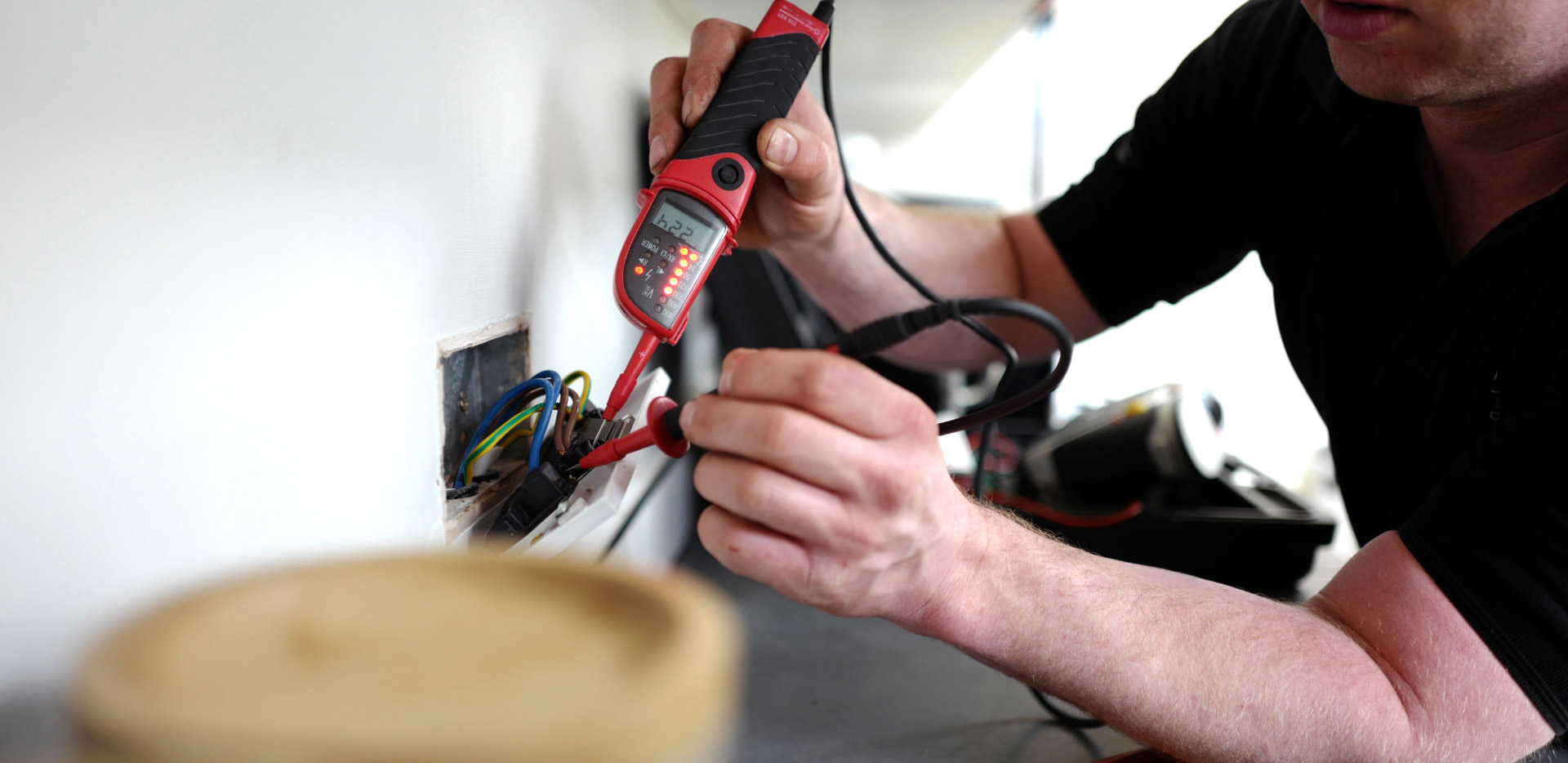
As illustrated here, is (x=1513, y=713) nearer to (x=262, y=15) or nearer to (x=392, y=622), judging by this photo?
(x=392, y=622)

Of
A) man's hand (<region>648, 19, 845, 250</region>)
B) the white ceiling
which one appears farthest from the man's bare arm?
the white ceiling

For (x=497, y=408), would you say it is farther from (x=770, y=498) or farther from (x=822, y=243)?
(x=822, y=243)

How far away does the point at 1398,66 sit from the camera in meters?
0.58

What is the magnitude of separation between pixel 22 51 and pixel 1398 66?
72cm

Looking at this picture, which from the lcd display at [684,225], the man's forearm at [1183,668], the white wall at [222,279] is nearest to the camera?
the white wall at [222,279]

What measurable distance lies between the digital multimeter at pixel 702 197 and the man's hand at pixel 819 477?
0.21 m

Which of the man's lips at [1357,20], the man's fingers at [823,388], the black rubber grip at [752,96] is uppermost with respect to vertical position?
the man's lips at [1357,20]

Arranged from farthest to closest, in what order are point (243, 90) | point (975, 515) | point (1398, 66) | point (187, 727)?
point (1398, 66) → point (975, 515) → point (243, 90) → point (187, 727)

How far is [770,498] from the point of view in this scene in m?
0.35

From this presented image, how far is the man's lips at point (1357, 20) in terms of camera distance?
0.57 m

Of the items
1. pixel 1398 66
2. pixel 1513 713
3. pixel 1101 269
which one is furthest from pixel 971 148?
pixel 1513 713

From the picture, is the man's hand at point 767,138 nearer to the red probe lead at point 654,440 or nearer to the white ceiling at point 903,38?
the red probe lead at point 654,440

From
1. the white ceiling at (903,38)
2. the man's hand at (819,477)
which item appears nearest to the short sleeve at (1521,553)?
the man's hand at (819,477)

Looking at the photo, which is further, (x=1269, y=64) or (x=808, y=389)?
(x=1269, y=64)
